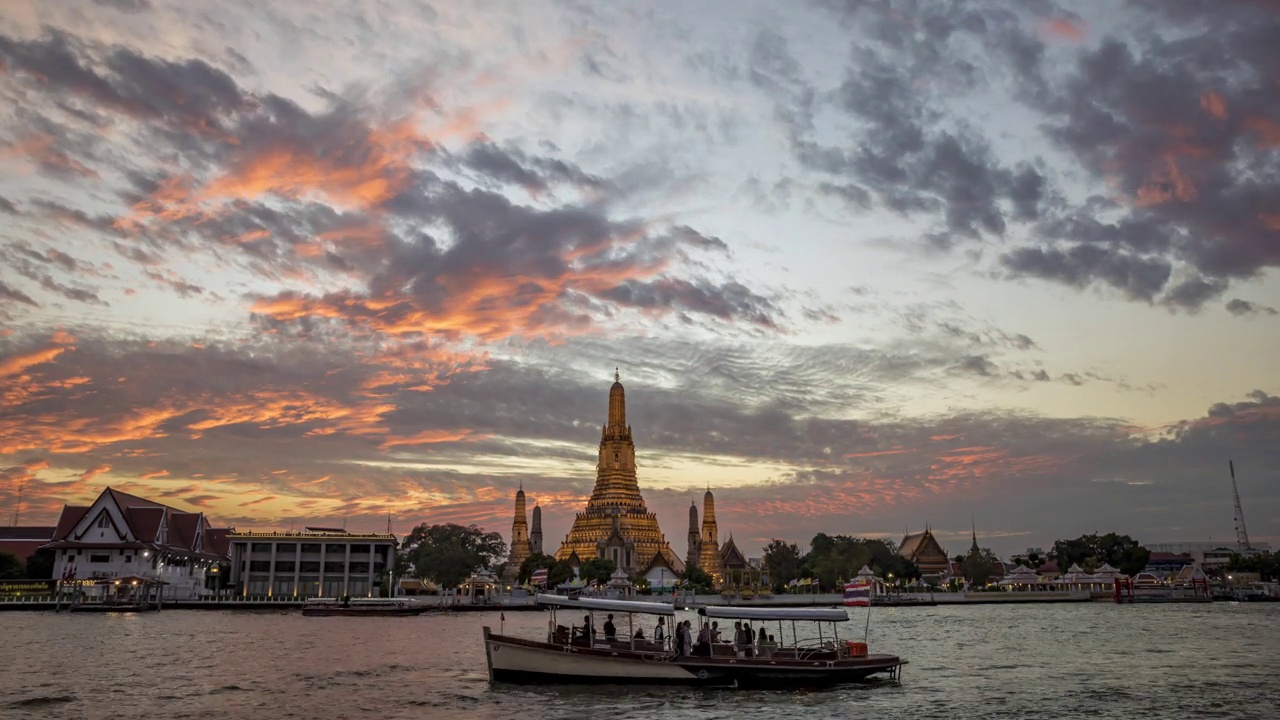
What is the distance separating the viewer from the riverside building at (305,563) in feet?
449

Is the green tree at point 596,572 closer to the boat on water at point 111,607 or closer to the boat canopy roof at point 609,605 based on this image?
the boat on water at point 111,607

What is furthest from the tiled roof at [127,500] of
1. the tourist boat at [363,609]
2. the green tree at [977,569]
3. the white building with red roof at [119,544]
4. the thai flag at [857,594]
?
the green tree at [977,569]

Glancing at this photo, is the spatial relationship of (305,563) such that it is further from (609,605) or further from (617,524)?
(609,605)

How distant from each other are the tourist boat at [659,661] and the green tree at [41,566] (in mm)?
99697

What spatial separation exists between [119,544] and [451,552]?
42.6 m

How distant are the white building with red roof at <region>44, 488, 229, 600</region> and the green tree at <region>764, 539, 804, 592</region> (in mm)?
91148

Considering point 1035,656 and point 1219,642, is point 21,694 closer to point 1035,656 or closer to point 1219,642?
point 1035,656

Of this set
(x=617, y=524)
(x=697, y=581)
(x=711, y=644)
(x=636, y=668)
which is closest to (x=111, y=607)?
(x=636, y=668)

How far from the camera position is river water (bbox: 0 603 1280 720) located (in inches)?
1350

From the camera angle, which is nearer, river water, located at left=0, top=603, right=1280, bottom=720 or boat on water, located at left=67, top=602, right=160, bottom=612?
river water, located at left=0, top=603, right=1280, bottom=720

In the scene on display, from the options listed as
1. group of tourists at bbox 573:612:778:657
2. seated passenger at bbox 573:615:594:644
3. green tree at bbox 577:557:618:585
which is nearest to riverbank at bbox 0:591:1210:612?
green tree at bbox 577:557:618:585

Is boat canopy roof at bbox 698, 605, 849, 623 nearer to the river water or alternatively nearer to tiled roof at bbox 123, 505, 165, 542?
the river water

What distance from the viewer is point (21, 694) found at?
120 feet

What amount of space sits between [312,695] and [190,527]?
A: 342 feet
